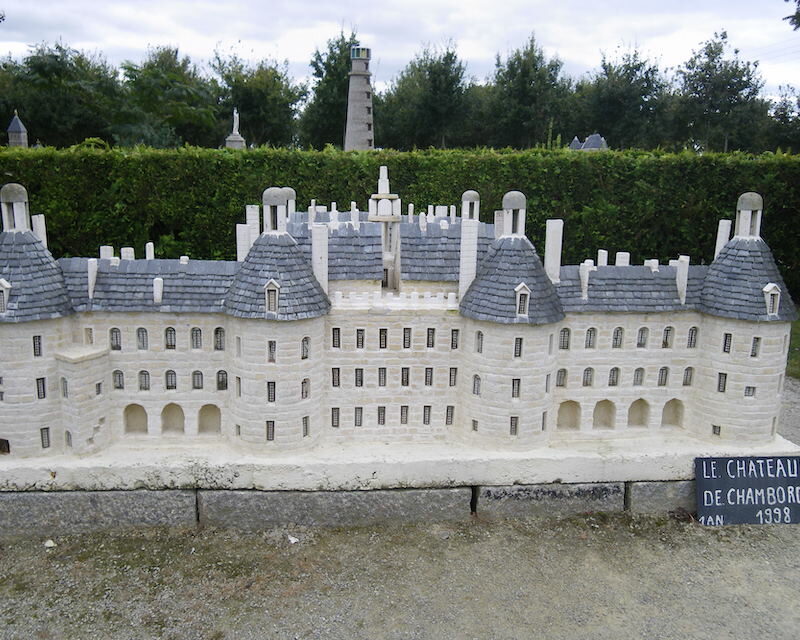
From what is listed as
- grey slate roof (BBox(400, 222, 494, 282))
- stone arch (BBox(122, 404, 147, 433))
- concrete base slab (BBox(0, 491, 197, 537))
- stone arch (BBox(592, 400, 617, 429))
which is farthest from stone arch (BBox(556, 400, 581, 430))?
stone arch (BBox(122, 404, 147, 433))

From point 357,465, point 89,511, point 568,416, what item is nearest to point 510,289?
point 568,416

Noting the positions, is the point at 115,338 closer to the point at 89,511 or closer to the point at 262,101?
the point at 89,511

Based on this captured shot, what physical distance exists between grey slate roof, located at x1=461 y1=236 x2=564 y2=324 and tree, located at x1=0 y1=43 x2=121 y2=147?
35.3 m

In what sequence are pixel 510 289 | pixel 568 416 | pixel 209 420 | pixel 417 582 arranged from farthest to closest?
pixel 568 416 < pixel 209 420 < pixel 510 289 < pixel 417 582

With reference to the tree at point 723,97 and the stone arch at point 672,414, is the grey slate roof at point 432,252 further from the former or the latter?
the tree at point 723,97

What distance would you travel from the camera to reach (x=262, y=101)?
172 ft

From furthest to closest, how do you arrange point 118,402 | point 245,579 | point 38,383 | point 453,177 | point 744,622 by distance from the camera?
point 453,177, point 118,402, point 38,383, point 245,579, point 744,622

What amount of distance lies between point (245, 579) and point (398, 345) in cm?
667

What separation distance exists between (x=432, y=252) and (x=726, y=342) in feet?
26.7

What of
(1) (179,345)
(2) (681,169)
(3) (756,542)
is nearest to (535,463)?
(3) (756,542)

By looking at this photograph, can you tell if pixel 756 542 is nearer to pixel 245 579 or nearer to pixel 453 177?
pixel 245 579

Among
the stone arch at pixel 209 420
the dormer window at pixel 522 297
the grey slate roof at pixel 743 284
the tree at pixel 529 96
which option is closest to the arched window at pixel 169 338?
the stone arch at pixel 209 420

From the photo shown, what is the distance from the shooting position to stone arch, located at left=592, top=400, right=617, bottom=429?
1894 centimetres

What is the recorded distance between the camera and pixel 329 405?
17.9 m
